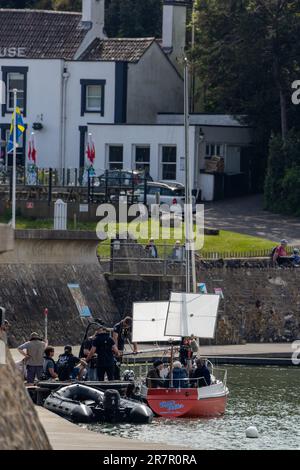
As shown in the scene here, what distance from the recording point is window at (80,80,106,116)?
65375 mm

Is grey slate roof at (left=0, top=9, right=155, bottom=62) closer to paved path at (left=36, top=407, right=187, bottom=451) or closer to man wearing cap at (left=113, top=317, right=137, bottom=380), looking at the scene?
man wearing cap at (left=113, top=317, right=137, bottom=380)

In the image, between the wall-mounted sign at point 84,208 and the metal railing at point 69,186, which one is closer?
the wall-mounted sign at point 84,208

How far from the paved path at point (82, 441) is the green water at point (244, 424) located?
324cm

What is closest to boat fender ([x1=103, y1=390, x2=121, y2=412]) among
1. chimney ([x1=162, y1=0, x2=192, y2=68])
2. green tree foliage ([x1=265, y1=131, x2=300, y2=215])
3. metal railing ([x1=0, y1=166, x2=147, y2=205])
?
metal railing ([x1=0, y1=166, x2=147, y2=205])

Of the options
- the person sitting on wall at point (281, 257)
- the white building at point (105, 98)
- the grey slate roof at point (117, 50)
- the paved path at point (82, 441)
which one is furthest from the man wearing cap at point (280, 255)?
→ the paved path at point (82, 441)

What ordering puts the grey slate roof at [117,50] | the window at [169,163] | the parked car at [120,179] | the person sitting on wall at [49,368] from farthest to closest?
the grey slate roof at [117,50] → the window at [169,163] → the parked car at [120,179] → the person sitting on wall at [49,368]

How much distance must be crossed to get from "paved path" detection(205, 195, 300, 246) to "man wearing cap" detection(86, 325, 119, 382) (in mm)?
20480

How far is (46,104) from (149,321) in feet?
105

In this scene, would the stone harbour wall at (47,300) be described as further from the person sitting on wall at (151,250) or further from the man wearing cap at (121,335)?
the man wearing cap at (121,335)

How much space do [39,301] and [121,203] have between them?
11528 mm

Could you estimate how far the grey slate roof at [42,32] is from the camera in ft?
219

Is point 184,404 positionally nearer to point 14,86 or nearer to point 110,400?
point 110,400


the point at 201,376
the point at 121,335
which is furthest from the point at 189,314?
the point at 121,335
